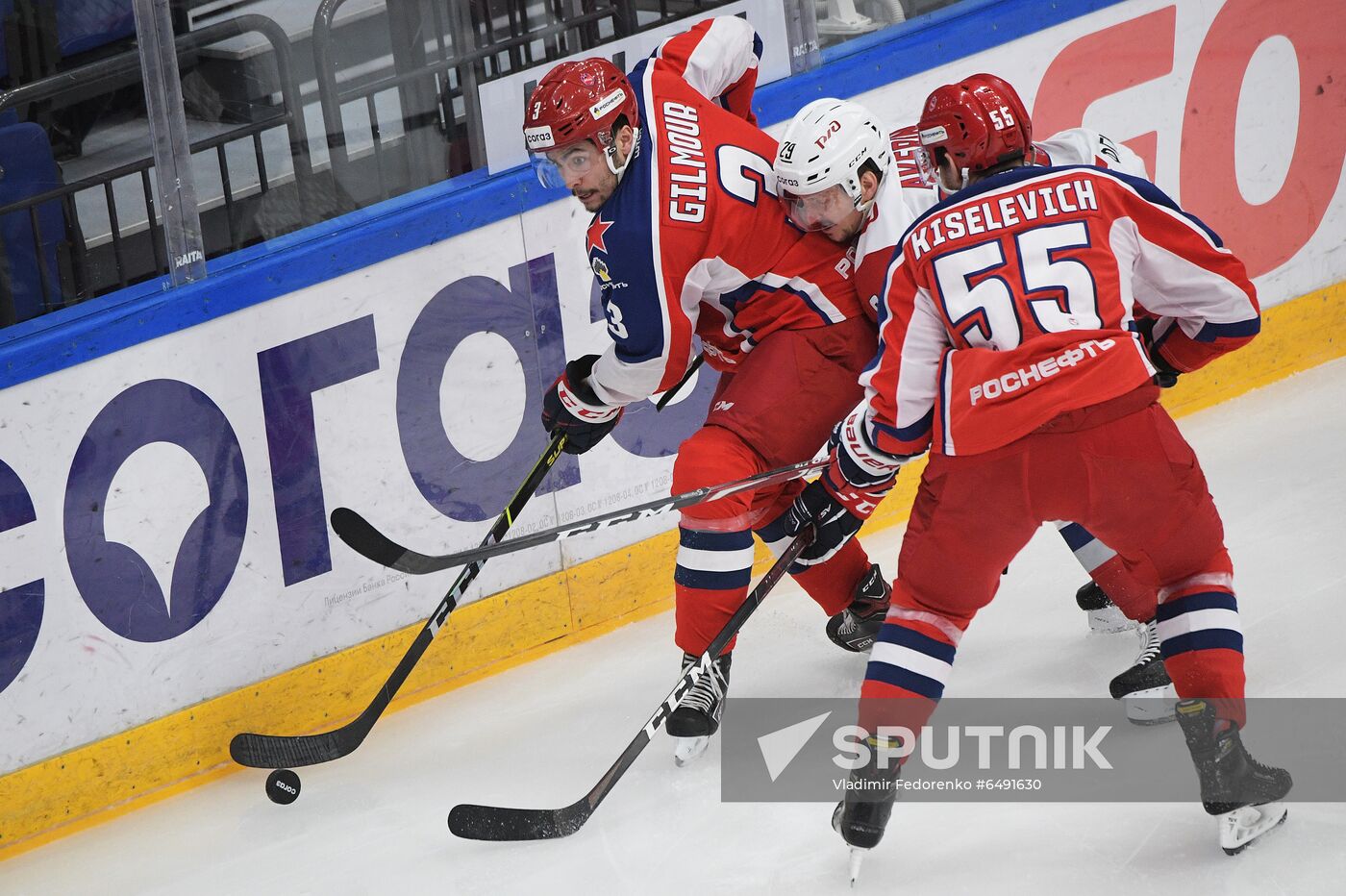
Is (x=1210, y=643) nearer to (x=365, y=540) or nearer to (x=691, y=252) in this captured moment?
(x=691, y=252)

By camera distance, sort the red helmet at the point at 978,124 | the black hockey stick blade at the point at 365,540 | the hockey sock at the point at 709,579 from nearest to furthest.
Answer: the red helmet at the point at 978,124 → the black hockey stick blade at the point at 365,540 → the hockey sock at the point at 709,579

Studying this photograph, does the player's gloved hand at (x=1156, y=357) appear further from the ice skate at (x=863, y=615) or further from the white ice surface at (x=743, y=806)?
the ice skate at (x=863, y=615)

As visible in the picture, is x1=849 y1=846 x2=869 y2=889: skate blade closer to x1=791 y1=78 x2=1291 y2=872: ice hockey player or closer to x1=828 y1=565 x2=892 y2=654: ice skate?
x1=791 y1=78 x2=1291 y2=872: ice hockey player

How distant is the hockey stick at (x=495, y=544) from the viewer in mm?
2748

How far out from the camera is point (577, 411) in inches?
124

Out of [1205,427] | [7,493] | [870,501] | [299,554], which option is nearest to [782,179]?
[870,501]

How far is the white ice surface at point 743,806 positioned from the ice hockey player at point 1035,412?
0.19 m

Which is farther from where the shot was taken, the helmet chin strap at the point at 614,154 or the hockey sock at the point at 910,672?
the helmet chin strap at the point at 614,154

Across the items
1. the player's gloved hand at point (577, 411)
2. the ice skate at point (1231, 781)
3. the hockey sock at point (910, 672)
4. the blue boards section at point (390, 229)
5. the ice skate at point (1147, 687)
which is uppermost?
the blue boards section at point (390, 229)

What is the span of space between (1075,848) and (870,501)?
2.38 feet

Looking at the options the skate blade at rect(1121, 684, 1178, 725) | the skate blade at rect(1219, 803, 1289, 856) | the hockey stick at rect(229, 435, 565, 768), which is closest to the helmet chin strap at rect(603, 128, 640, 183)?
the hockey stick at rect(229, 435, 565, 768)

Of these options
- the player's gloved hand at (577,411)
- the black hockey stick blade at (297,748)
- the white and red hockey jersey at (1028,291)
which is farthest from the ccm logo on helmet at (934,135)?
the black hockey stick blade at (297,748)

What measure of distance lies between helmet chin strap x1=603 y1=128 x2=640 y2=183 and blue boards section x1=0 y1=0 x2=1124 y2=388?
70 centimetres

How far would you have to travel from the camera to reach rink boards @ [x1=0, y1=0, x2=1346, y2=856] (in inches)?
123
